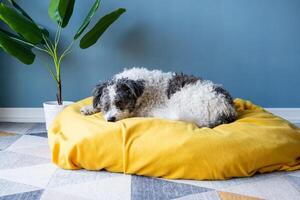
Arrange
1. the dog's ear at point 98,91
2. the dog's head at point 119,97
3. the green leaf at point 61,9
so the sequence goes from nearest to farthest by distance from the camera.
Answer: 1. the dog's head at point 119,97
2. the dog's ear at point 98,91
3. the green leaf at point 61,9

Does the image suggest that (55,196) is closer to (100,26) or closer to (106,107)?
(106,107)

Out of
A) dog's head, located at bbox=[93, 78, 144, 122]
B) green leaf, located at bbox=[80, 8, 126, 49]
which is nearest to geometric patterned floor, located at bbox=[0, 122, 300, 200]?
dog's head, located at bbox=[93, 78, 144, 122]

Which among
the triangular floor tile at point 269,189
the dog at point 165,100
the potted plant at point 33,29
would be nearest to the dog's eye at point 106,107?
the dog at point 165,100

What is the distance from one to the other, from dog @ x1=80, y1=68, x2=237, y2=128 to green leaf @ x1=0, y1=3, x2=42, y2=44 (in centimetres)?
71

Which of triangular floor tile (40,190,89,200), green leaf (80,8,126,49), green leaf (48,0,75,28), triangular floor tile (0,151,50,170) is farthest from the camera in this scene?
green leaf (80,8,126,49)

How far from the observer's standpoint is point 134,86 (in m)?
2.02

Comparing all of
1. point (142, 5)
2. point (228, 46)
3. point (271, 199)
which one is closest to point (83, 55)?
point (142, 5)

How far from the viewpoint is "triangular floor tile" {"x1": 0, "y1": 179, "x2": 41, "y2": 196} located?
1454mm

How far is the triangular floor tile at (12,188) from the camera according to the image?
1454mm

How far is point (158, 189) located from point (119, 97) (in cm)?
69

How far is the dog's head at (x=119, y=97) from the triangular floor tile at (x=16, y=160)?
490mm

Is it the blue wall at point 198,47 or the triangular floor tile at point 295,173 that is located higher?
the blue wall at point 198,47

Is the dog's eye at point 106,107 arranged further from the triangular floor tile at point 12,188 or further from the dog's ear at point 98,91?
the triangular floor tile at point 12,188

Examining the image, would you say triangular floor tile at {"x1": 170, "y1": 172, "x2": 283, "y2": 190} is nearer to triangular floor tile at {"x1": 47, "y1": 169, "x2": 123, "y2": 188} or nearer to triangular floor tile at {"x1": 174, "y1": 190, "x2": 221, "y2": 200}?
triangular floor tile at {"x1": 174, "y1": 190, "x2": 221, "y2": 200}
